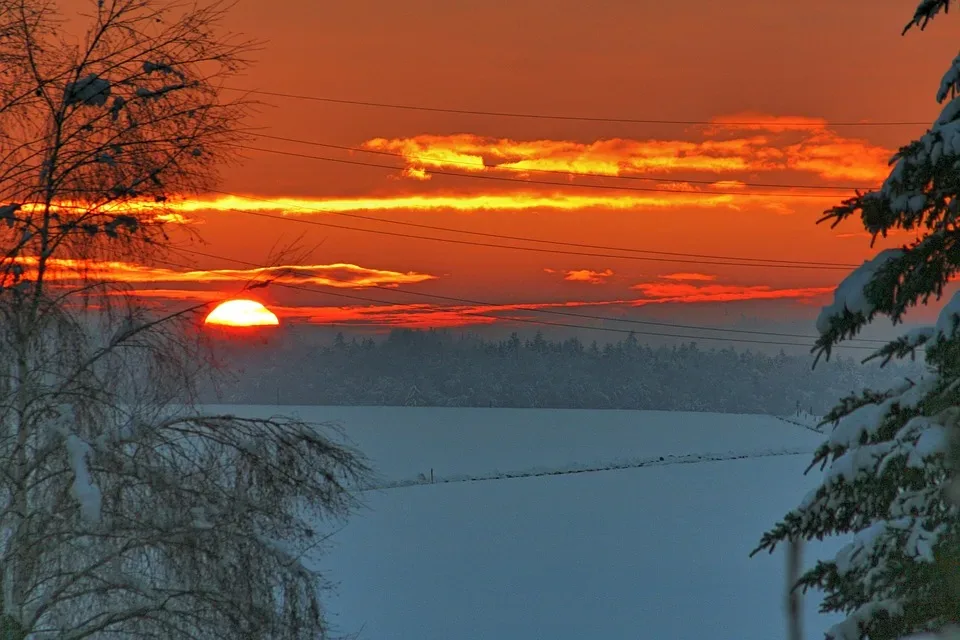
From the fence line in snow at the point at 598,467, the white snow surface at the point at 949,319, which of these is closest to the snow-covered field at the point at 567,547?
the fence line in snow at the point at 598,467

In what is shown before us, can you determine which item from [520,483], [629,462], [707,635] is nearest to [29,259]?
[707,635]

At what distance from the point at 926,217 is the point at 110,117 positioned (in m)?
7.71

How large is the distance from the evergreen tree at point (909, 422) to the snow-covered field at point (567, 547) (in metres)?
4.70

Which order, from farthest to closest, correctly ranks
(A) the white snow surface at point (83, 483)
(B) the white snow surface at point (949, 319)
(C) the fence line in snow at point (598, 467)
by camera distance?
(C) the fence line in snow at point (598, 467), (A) the white snow surface at point (83, 483), (B) the white snow surface at point (949, 319)

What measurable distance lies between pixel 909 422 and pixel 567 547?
89.9 feet

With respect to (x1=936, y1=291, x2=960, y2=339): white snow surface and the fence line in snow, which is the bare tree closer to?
(x1=936, y1=291, x2=960, y2=339): white snow surface

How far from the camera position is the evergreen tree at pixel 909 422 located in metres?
7.66

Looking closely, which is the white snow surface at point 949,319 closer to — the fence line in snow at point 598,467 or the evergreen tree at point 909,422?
the evergreen tree at point 909,422

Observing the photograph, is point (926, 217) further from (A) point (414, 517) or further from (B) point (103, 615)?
(A) point (414, 517)

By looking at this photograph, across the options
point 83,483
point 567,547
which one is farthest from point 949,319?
point 567,547

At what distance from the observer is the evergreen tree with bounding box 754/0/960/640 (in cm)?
766

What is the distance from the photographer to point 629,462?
63656 mm

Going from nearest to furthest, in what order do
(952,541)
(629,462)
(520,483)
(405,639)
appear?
(952,541) → (405,639) → (520,483) → (629,462)

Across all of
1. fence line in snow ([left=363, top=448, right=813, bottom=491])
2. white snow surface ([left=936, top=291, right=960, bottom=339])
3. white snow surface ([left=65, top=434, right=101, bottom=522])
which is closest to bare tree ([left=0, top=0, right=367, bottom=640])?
white snow surface ([left=65, top=434, right=101, bottom=522])
